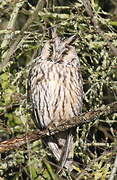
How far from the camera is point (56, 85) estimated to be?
3924 mm

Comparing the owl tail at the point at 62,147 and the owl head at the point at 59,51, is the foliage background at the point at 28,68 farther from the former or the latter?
the owl tail at the point at 62,147

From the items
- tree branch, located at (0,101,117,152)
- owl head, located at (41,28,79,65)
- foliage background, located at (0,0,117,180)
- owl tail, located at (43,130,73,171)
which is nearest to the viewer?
tree branch, located at (0,101,117,152)

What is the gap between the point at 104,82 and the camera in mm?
3354

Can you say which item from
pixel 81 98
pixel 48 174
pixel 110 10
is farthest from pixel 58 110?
pixel 110 10

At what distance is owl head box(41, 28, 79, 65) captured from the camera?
12.7ft

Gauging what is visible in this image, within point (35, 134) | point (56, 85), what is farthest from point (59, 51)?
point (35, 134)

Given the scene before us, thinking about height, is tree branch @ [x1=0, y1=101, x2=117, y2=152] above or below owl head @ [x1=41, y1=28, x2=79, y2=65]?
below

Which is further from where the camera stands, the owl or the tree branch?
the owl

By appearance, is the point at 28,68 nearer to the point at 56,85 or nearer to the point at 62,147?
the point at 56,85

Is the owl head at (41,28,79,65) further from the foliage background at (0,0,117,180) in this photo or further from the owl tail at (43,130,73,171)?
the owl tail at (43,130,73,171)

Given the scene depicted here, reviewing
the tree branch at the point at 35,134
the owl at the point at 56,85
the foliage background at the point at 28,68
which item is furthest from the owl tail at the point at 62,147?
the tree branch at the point at 35,134

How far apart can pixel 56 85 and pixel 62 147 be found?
62cm

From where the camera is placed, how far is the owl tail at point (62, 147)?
4023 mm

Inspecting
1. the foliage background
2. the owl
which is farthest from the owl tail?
the foliage background
